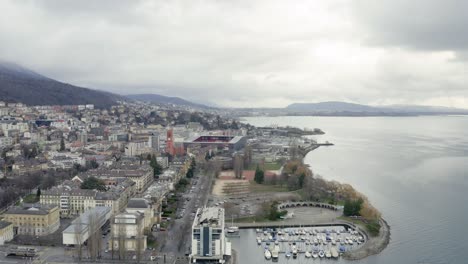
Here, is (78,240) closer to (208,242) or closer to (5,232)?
(5,232)

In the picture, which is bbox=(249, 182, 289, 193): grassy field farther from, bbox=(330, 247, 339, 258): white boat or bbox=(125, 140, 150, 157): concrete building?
bbox=(125, 140, 150, 157): concrete building

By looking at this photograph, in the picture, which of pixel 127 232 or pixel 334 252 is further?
pixel 334 252

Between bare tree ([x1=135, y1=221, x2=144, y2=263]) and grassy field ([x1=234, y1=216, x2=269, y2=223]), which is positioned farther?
grassy field ([x1=234, y1=216, x2=269, y2=223])

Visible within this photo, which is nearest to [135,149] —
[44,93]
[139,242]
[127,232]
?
[127,232]

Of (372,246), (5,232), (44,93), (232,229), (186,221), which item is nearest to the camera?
(5,232)

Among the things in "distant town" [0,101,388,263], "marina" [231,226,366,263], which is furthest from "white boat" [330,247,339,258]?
"distant town" [0,101,388,263]

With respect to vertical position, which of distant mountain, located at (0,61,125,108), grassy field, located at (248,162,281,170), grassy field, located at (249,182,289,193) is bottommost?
grassy field, located at (249,182,289,193)

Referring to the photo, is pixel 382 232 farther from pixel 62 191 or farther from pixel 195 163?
pixel 195 163
